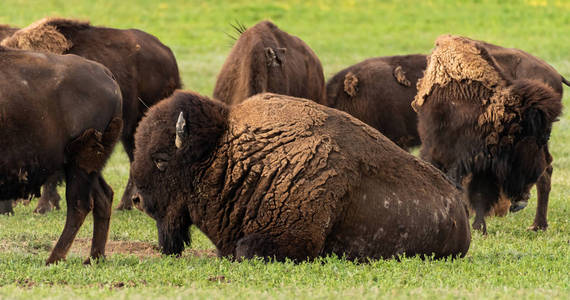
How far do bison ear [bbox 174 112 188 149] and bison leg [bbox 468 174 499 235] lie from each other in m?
4.38

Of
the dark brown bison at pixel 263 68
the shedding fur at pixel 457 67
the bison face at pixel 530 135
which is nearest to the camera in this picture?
the bison face at pixel 530 135

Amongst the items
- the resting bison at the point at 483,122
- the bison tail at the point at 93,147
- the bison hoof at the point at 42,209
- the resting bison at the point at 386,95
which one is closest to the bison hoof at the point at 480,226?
the resting bison at the point at 483,122

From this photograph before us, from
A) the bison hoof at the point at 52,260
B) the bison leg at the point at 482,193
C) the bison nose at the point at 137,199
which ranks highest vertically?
the bison nose at the point at 137,199

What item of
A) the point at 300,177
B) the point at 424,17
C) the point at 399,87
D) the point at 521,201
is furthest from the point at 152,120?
the point at 424,17

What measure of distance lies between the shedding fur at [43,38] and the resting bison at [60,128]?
386 cm

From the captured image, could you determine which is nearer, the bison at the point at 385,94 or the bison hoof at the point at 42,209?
the bison hoof at the point at 42,209

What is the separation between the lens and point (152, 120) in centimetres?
748

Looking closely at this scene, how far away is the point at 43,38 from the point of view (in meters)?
11.5

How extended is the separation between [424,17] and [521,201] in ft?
96.8

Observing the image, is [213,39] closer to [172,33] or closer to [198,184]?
[172,33]

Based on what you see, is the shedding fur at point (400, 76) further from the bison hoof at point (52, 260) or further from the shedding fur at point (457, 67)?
the bison hoof at point (52, 260)

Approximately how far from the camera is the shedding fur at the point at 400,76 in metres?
13.9

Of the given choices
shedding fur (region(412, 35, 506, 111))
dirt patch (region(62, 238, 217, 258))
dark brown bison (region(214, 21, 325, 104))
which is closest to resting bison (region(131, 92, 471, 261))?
dirt patch (region(62, 238, 217, 258))

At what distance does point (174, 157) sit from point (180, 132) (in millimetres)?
265
